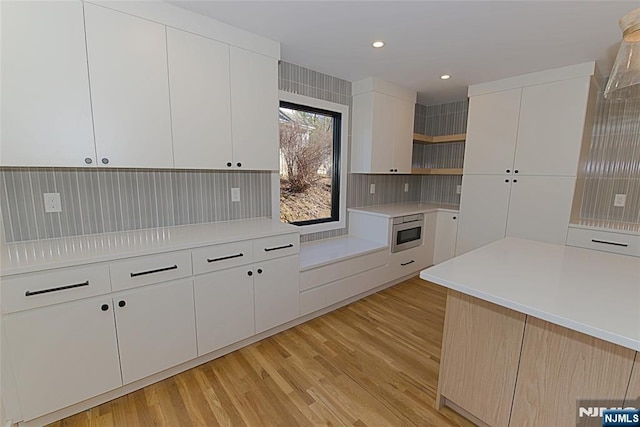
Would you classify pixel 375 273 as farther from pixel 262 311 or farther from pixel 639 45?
pixel 639 45

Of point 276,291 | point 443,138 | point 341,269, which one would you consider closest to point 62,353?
point 276,291

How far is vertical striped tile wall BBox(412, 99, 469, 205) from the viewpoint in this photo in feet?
13.6

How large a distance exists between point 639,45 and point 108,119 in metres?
2.60

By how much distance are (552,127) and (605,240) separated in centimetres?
116

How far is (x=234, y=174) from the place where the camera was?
8.13 feet

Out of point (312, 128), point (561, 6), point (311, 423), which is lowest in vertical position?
point (311, 423)

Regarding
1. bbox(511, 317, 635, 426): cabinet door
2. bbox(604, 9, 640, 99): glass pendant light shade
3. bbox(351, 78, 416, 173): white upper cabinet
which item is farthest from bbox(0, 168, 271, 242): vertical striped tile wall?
bbox(604, 9, 640, 99): glass pendant light shade

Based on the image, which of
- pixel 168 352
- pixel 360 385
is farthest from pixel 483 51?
pixel 168 352

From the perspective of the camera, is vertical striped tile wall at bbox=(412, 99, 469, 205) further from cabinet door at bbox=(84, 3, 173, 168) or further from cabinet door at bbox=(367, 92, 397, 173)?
cabinet door at bbox=(84, 3, 173, 168)

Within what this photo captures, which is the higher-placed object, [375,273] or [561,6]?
[561,6]

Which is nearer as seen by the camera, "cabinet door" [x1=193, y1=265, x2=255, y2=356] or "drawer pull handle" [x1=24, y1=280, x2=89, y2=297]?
"drawer pull handle" [x1=24, y1=280, x2=89, y2=297]

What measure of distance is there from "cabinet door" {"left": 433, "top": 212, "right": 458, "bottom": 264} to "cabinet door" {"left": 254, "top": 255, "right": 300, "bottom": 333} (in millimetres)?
2364

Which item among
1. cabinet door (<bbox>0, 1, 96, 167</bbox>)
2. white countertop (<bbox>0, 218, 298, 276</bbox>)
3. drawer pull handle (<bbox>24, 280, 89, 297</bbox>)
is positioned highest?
cabinet door (<bbox>0, 1, 96, 167</bbox>)

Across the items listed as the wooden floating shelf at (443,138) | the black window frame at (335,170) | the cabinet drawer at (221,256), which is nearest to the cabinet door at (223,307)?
the cabinet drawer at (221,256)
